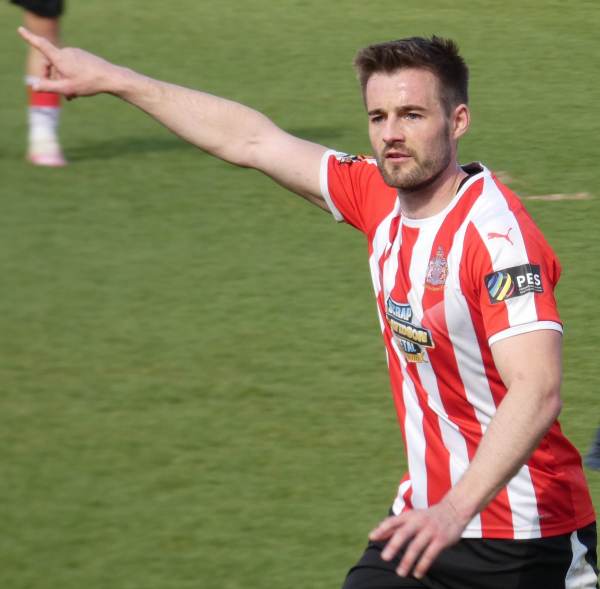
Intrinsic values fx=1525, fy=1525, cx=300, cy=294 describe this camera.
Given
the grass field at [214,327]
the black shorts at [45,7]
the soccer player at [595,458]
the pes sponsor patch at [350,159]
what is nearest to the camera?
the pes sponsor patch at [350,159]

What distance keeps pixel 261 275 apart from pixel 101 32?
5335 mm

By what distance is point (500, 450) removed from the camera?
10.4ft

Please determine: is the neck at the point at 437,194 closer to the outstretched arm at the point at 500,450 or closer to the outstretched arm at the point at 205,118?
the outstretched arm at the point at 500,450

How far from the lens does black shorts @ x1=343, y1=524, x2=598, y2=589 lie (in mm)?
3732

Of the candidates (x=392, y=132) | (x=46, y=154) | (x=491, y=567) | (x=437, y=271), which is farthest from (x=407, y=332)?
(x=46, y=154)

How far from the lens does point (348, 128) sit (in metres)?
9.93

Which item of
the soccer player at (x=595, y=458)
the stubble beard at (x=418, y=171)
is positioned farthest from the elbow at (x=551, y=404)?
the soccer player at (x=595, y=458)

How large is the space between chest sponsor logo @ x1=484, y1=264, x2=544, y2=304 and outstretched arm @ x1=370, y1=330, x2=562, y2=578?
11 cm

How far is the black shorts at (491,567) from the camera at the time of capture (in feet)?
12.2

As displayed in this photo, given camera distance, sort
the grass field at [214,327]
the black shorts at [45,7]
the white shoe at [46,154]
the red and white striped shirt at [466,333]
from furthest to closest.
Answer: the white shoe at [46,154]
the black shorts at [45,7]
the grass field at [214,327]
the red and white striped shirt at [466,333]

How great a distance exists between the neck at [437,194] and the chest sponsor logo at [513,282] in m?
0.35

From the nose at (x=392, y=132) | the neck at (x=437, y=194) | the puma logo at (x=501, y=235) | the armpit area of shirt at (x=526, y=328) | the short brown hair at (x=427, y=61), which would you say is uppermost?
the short brown hair at (x=427, y=61)

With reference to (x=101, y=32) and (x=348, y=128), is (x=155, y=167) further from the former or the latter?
(x=101, y=32)

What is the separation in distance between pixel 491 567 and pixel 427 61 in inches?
49.5
